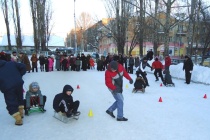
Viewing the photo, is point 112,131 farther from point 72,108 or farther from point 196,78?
point 196,78

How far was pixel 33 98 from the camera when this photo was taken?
23.1 ft

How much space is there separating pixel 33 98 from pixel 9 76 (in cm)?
138

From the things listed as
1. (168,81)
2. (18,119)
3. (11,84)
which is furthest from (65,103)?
(168,81)

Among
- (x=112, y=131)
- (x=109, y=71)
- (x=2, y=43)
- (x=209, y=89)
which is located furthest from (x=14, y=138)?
(x=2, y=43)

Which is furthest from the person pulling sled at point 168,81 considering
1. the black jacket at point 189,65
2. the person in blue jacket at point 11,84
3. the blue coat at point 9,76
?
the blue coat at point 9,76

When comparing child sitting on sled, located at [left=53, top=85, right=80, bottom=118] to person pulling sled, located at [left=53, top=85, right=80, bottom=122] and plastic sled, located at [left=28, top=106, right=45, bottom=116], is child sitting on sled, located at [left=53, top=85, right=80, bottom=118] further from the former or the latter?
plastic sled, located at [left=28, top=106, right=45, bottom=116]

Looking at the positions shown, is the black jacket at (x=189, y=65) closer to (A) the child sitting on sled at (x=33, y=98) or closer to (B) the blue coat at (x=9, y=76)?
(A) the child sitting on sled at (x=33, y=98)

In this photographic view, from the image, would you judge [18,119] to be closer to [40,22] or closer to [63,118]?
[63,118]

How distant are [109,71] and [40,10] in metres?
29.5

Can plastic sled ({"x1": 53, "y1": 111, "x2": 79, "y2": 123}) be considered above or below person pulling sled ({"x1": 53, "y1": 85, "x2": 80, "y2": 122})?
below

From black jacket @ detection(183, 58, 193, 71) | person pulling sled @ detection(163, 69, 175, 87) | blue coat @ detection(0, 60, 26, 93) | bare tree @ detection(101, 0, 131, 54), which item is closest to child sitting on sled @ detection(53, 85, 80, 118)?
blue coat @ detection(0, 60, 26, 93)

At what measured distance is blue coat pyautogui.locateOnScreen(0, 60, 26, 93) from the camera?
5809 millimetres

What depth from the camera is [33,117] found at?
6.94 m

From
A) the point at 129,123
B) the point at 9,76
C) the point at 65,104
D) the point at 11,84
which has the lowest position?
the point at 129,123
